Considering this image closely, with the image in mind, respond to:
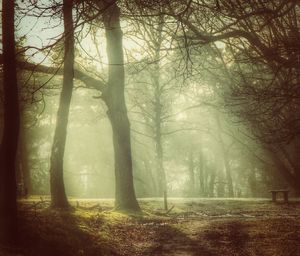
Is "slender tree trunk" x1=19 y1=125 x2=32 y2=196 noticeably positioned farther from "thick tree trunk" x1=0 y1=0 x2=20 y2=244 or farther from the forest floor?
"thick tree trunk" x1=0 y1=0 x2=20 y2=244

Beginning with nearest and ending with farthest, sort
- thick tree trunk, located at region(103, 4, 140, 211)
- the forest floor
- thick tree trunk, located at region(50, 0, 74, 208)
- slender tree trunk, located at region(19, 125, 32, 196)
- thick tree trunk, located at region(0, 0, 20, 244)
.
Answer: thick tree trunk, located at region(0, 0, 20, 244)
the forest floor
thick tree trunk, located at region(50, 0, 74, 208)
thick tree trunk, located at region(103, 4, 140, 211)
slender tree trunk, located at region(19, 125, 32, 196)

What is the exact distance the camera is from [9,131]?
7520 millimetres

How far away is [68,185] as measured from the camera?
42500 millimetres

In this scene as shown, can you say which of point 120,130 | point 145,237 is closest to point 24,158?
point 120,130

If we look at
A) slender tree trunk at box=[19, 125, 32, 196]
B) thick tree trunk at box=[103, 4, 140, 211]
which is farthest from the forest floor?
slender tree trunk at box=[19, 125, 32, 196]

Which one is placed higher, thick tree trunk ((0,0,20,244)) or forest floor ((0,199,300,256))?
thick tree trunk ((0,0,20,244))

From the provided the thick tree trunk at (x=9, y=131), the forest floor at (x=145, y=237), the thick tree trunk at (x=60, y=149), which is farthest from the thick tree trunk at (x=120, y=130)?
the thick tree trunk at (x=9, y=131)

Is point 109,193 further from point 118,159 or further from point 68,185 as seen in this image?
point 118,159

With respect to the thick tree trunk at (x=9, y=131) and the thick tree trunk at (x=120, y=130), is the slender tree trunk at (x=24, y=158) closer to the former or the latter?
the thick tree trunk at (x=120, y=130)

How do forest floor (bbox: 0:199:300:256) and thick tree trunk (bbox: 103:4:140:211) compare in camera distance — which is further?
thick tree trunk (bbox: 103:4:140:211)

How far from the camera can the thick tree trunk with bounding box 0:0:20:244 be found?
7.28 meters

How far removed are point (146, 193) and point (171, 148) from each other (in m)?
5.14

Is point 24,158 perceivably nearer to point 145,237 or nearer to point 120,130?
point 120,130

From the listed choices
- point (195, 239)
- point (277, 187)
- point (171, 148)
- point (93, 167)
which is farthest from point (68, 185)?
point (195, 239)
